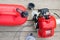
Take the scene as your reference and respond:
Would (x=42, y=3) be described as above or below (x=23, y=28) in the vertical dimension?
above

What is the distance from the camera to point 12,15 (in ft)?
3.83

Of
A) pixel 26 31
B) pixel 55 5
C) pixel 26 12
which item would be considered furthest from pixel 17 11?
pixel 55 5

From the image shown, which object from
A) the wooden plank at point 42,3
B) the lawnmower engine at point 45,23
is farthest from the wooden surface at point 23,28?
the lawnmower engine at point 45,23

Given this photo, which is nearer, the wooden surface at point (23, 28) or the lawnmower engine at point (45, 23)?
the lawnmower engine at point (45, 23)

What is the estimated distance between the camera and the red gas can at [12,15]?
45.8 inches

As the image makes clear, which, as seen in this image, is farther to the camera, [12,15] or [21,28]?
[21,28]

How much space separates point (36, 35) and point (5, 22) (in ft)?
0.82

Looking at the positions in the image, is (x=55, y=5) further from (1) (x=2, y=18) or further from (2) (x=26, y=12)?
(1) (x=2, y=18)

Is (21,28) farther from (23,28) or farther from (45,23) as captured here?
(45,23)

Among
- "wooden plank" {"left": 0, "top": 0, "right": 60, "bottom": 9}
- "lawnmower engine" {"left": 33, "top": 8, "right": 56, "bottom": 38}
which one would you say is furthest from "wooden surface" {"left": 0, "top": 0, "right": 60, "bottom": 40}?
"lawnmower engine" {"left": 33, "top": 8, "right": 56, "bottom": 38}

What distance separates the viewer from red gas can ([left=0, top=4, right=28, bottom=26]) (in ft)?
3.82

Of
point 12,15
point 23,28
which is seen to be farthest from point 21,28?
point 12,15

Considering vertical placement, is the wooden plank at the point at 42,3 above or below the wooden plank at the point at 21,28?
above

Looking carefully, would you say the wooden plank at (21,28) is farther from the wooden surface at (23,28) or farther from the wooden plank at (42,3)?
the wooden plank at (42,3)
